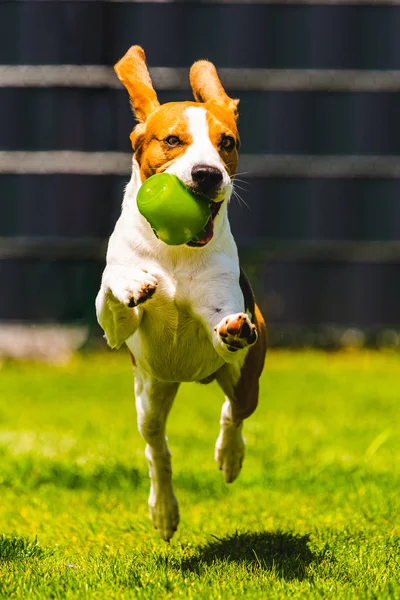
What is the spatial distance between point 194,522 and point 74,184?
9126 mm

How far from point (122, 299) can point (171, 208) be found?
14.9 inches

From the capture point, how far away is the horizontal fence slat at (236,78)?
14.1m

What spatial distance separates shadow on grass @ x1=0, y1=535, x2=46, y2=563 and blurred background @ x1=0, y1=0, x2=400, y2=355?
8963 millimetres

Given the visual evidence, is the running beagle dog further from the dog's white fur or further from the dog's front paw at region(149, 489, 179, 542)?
the dog's front paw at region(149, 489, 179, 542)

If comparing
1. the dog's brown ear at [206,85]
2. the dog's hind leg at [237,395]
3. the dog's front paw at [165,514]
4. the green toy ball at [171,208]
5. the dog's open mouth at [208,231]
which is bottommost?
the dog's front paw at [165,514]

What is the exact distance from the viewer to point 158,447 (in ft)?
17.0

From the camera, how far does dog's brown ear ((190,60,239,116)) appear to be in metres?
4.75

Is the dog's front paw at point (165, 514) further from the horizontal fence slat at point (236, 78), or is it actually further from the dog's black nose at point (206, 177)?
the horizontal fence slat at point (236, 78)

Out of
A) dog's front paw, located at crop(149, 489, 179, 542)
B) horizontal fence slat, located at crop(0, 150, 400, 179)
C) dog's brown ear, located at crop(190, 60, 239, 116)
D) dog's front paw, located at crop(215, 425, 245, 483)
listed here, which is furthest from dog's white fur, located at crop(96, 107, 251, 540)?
horizontal fence slat, located at crop(0, 150, 400, 179)

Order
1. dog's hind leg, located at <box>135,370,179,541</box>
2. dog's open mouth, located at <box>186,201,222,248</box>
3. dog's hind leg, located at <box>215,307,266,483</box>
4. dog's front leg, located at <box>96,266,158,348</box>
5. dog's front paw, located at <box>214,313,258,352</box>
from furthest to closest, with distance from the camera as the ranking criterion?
dog's hind leg, located at <box>135,370,179,541</box> → dog's hind leg, located at <box>215,307,266,483</box> → dog's open mouth, located at <box>186,201,222,248</box> → dog's front leg, located at <box>96,266,158,348</box> → dog's front paw, located at <box>214,313,258,352</box>

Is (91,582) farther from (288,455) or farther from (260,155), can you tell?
(260,155)

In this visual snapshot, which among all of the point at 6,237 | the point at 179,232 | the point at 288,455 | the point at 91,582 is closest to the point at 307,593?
the point at 91,582

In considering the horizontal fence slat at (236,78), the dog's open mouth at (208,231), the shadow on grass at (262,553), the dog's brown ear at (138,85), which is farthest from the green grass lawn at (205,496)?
the horizontal fence slat at (236,78)

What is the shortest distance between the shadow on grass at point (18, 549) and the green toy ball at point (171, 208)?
62.9 inches
